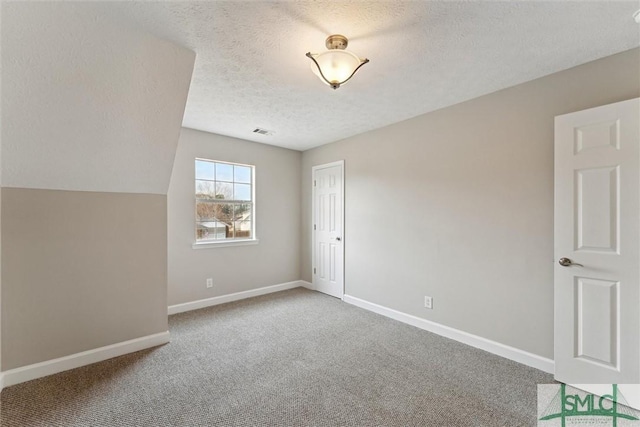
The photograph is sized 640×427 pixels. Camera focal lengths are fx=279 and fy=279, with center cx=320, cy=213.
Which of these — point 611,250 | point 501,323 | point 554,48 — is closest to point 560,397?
point 501,323

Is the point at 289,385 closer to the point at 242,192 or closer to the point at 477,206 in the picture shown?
the point at 477,206

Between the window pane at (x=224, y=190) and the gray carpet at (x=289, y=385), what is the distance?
5.96 feet

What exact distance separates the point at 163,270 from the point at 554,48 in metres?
3.75

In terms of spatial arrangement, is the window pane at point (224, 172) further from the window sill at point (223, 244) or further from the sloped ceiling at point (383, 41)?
the sloped ceiling at point (383, 41)

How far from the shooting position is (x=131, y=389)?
204cm

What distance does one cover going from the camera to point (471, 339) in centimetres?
275

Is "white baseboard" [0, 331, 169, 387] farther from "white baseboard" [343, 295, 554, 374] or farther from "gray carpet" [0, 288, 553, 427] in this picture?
"white baseboard" [343, 295, 554, 374]

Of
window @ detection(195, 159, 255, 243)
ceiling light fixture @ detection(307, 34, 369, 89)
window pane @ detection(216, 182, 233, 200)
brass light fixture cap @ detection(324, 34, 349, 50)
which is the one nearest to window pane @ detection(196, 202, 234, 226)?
window @ detection(195, 159, 255, 243)

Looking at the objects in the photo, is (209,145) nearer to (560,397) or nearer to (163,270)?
(163,270)

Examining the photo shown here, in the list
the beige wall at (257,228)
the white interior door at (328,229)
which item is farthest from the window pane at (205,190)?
the white interior door at (328,229)

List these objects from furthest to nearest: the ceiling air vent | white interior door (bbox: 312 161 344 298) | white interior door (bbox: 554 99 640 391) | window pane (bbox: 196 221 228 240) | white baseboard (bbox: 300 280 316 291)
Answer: white baseboard (bbox: 300 280 316 291) < white interior door (bbox: 312 161 344 298) < window pane (bbox: 196 221 228 240) < the ceiling air vent < white interior door (bbox: 554 99 640 391)

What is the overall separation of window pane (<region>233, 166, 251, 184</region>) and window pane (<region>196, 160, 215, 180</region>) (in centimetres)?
35

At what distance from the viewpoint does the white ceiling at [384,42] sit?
1583mm

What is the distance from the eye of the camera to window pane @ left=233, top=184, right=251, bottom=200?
4203mm
